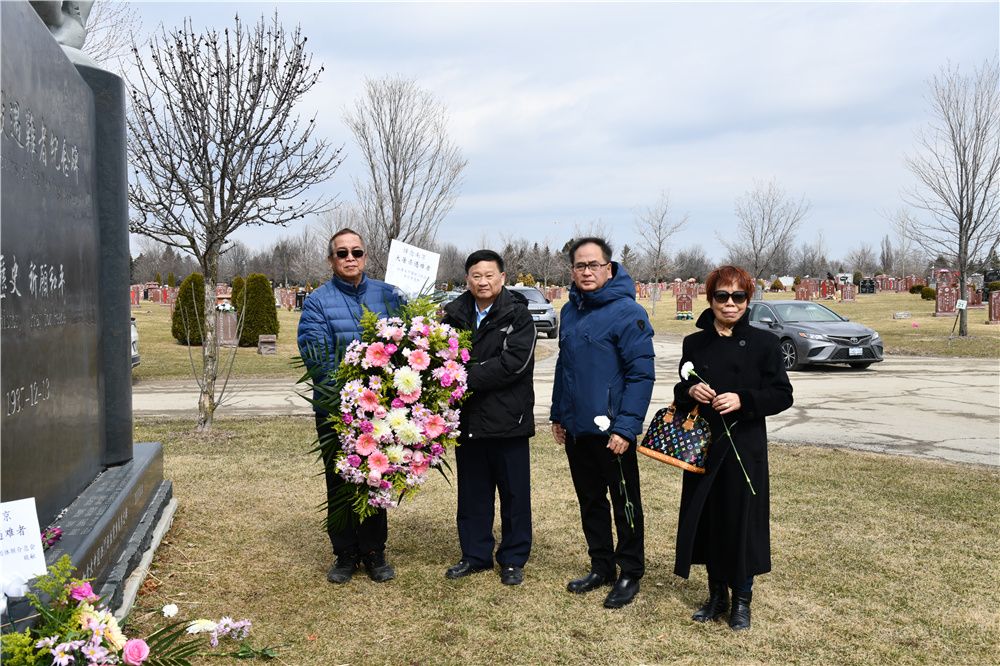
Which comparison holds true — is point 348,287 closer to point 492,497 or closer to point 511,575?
point 492,497

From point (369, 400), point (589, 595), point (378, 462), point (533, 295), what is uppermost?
point (533, 295)

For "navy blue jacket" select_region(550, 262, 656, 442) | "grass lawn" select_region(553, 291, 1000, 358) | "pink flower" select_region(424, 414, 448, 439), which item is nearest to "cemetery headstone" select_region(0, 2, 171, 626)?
"pink flower" select_region(424, 414, 448, 439)

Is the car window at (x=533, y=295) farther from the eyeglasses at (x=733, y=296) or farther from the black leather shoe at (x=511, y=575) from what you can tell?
the eyeglasses at (x=733, y=296)

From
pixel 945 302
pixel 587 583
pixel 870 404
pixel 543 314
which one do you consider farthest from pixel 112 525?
pixel 945 302

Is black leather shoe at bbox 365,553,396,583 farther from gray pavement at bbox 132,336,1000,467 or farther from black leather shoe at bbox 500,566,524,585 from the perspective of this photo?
gray pavement at bbox 132,336,1000,467

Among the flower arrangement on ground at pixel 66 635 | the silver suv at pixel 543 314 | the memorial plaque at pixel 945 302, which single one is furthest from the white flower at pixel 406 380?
the memorial plaque at pixel 945 302

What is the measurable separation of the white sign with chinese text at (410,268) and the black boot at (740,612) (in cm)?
244

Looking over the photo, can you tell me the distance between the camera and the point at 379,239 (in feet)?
71.9

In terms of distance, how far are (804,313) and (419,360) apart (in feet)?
46.2

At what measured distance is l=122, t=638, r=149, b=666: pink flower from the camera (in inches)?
93.0

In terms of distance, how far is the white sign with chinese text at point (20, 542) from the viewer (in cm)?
234

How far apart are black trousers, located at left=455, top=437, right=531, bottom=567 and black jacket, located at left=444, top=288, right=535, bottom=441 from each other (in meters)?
0.14

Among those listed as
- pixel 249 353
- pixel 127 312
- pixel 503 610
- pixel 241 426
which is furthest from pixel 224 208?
pixel 249 353

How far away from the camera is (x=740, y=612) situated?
3.88m
